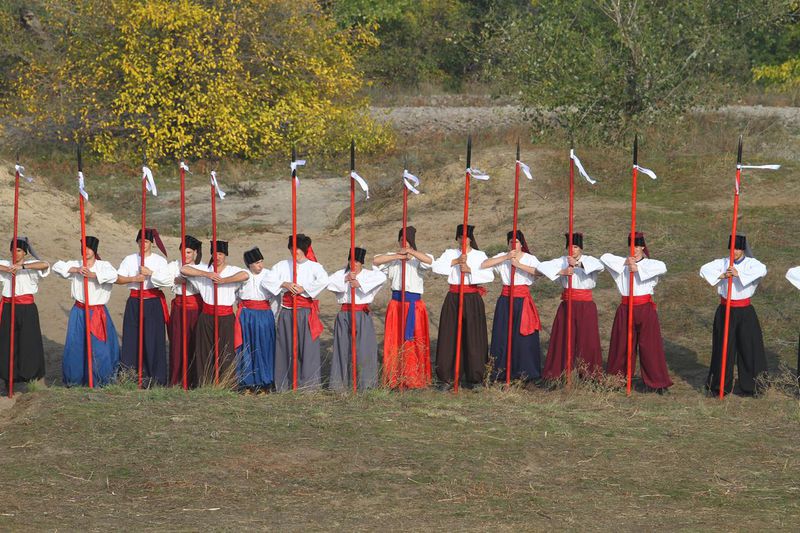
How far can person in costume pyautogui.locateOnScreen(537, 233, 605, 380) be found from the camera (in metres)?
10.4

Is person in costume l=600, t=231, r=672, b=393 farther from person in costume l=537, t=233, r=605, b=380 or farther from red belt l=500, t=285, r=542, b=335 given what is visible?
red belt l=500, t=285, r=542, b=335

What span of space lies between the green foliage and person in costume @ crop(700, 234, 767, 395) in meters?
11.7

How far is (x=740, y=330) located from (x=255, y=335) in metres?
4.04

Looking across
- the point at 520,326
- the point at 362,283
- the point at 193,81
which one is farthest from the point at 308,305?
the point at 193,81

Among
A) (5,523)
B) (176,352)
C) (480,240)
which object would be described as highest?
(480,240)

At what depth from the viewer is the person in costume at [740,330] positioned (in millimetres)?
10234

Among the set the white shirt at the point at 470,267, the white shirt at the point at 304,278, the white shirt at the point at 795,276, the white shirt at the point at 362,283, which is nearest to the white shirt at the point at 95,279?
the white shirt at the point at 304,278

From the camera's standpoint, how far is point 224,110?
20.6 metres

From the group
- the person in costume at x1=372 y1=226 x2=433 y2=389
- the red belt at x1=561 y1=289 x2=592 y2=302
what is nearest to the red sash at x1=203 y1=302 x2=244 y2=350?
the person in costume at x1=372 y1=226 x2=433 y2=389

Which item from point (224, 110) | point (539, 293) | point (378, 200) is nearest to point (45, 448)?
point (539, 293)

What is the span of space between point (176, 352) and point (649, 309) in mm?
4035

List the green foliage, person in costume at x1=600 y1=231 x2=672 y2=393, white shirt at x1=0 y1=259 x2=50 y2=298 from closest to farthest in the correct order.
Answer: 1. person in costume at x1=600 y1=231 x2=672 y2=393
2. white shirt at x1=0 y1=259 x2=50 y2=298
3. the green foliage

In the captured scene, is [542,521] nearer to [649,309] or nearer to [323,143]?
[649,309]

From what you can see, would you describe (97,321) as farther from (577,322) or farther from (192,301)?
(577,322)
